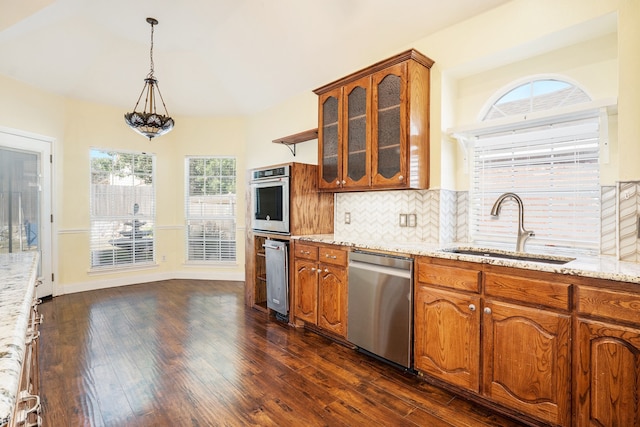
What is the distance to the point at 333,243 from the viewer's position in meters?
2.96

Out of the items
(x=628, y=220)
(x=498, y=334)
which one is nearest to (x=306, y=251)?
(x=498, y=334)

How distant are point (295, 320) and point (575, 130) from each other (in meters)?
2.95

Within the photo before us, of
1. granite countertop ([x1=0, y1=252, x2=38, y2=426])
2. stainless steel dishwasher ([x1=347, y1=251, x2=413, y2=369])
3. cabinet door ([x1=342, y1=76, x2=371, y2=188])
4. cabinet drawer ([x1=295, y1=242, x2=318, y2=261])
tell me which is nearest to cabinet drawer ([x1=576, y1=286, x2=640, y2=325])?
stainless steel dishwasher ([x1=347, y1=251, x2=413, y2=369])

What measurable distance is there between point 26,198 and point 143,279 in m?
1.93

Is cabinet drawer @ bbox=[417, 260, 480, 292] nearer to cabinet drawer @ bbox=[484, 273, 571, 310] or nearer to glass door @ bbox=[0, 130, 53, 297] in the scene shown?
cabinet drawer @ bbox=[484, 273, 571, 310]

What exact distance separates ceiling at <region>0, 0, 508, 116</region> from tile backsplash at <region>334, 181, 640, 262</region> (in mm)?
1468

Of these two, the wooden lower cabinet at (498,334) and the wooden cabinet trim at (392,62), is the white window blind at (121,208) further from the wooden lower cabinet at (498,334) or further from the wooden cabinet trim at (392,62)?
the wooden lower cabinet at (498,334)

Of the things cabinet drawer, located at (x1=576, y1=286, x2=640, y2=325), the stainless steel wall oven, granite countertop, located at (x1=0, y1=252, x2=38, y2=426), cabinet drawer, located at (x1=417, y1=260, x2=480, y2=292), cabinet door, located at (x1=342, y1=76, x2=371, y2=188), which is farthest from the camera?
the stainless steel wall oven

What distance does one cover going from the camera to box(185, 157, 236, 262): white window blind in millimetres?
5520

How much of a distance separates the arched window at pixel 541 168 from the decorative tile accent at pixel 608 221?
5cm

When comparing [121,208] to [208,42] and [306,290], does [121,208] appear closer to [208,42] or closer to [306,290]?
[208,42]

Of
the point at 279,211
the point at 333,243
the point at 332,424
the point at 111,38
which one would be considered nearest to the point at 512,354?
the point at 332,424

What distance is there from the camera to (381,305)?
8.38 feet

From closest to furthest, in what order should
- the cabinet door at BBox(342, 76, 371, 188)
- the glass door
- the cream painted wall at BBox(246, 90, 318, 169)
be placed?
the cabinet door at BBox(342, 76, 371, 188) < the glass door < the cream painted wall at BBox(246, 90, 318, 169)
